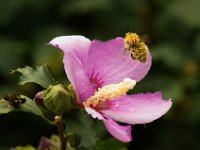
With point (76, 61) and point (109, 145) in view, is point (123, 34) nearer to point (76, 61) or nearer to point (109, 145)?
point (109, 145)

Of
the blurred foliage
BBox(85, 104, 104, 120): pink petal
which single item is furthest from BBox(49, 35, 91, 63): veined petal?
the blurred foliage

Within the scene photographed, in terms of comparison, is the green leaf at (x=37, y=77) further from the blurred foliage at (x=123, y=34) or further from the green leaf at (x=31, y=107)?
the blurred foliage at (x=123, y=34)

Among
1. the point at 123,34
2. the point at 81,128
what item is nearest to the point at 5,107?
the point at 81,128

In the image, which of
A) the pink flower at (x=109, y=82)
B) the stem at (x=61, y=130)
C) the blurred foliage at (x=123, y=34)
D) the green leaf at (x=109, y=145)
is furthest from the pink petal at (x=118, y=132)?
the blurred foliage at (x=123, y=34)

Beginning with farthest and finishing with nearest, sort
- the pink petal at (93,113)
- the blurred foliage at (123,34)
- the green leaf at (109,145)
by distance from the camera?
the blurred foliage at (123,34) → the green leaf at (109,145) → the pink petal at (93,113)

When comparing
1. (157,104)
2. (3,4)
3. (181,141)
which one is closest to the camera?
(157,104)

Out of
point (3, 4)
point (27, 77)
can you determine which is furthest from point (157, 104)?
point (3, 4)

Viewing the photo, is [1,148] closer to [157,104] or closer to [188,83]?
[188,83]

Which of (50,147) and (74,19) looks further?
(74,19)
